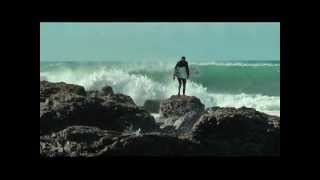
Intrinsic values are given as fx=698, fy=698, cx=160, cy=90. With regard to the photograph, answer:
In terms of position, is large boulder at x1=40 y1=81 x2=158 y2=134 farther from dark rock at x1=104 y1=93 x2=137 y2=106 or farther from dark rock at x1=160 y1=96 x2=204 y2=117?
dark rock at x1=160 y1=96 x2=204 y2=117

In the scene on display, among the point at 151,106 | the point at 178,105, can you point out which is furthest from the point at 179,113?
the point at 151,106

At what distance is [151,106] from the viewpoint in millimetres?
5461

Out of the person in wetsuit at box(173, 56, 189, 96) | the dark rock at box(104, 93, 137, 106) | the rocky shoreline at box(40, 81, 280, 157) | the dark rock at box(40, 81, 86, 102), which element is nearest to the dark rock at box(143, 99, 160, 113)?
the rocky shoreline at box(40, 81, 280, 157)

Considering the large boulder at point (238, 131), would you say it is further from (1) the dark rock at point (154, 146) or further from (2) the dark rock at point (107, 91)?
(2) the dark rock at point (107, 91)

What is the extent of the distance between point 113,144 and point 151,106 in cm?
42

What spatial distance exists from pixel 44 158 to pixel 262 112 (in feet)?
5.68

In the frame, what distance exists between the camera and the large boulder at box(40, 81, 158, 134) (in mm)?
5457

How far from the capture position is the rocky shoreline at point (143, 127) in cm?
543
